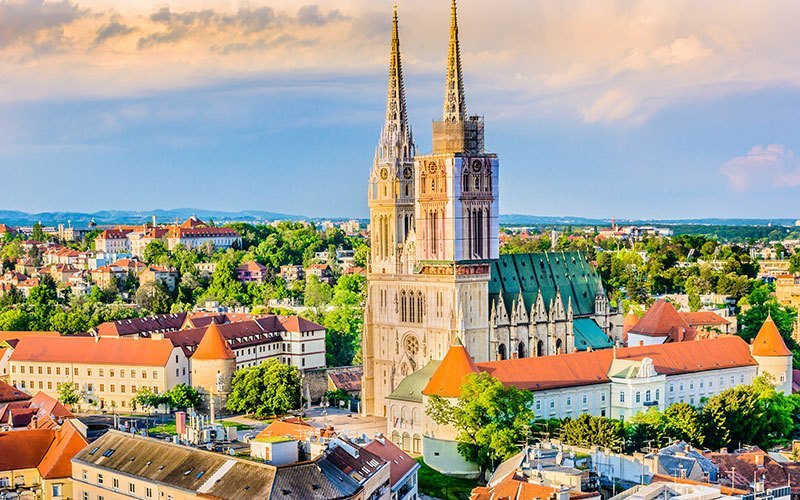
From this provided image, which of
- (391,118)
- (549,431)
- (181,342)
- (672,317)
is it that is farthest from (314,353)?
(549,431)

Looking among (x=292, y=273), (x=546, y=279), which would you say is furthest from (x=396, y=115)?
(x=292, y=273)

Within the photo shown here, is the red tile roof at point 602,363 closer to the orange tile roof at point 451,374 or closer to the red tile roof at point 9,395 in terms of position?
the orange tile roof at point 451,374

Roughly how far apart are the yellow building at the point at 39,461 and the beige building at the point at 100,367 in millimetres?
31760

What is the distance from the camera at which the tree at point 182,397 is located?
91438mm

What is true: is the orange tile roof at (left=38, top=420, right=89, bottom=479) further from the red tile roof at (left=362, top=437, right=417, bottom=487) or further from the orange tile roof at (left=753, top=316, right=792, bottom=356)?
the orange tile roof at (left=753, top=316, right=792, bottom=356)

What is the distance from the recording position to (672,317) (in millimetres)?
102812

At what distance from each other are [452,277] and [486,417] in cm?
1574

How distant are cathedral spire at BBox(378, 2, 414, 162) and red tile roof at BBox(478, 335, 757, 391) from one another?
2404 cm

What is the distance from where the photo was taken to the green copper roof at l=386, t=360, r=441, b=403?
78312 mm

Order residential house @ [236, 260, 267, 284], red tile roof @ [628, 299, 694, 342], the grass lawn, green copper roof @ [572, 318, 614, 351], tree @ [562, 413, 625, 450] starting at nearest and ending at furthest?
1. the grass lawn
2. tree @ [562, 413, 625, 450]
3. green copper roof @ [572, 318, 614, 351]
4. red tile roof @ [628, 299, 694, 342]
5. residential house @ [236, 260, 267, 284]

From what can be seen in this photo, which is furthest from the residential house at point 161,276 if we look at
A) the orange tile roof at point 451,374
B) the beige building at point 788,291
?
the orange tile roof at point 451,374

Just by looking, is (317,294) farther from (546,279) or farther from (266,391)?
(266,391)

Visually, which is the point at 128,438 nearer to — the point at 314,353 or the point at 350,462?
the point at 350,462

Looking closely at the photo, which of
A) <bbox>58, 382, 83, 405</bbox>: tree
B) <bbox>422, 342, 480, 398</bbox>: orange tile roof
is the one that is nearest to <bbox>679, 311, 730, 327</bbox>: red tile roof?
<bbox>422, 342, 480, 398</bbox>: orange tile roof
